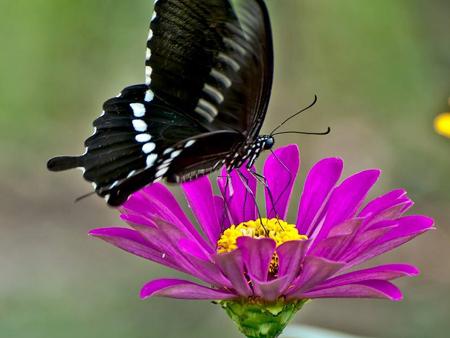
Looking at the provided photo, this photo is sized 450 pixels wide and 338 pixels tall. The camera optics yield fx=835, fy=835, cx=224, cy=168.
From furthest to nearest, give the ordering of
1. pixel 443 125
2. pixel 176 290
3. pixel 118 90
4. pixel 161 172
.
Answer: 1. pixel 118 90
2. pixel 443 125
3. pixel 161 172
4. pixel 176 290

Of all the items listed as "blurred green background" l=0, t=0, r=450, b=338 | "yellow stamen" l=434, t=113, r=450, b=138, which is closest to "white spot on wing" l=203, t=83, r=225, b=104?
"yellow stamen" l=434, t=113, r=450, b=138

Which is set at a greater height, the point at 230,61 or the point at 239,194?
the point at 230,61

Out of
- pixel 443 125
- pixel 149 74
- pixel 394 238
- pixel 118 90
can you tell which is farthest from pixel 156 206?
pixel 118 90

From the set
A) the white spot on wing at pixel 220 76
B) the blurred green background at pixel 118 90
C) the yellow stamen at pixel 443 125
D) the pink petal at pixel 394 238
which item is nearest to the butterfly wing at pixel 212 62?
the white spot on wing at pixel 220 76

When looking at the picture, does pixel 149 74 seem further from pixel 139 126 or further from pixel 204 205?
pixel 204 205

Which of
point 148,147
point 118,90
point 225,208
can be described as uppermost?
point 148,147

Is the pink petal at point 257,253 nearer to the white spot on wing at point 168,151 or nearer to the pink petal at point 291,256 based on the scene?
the pink petal at point 291,256

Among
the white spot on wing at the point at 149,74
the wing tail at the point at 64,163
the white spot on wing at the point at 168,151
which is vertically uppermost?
the white spot on wing at the point at 149,74
